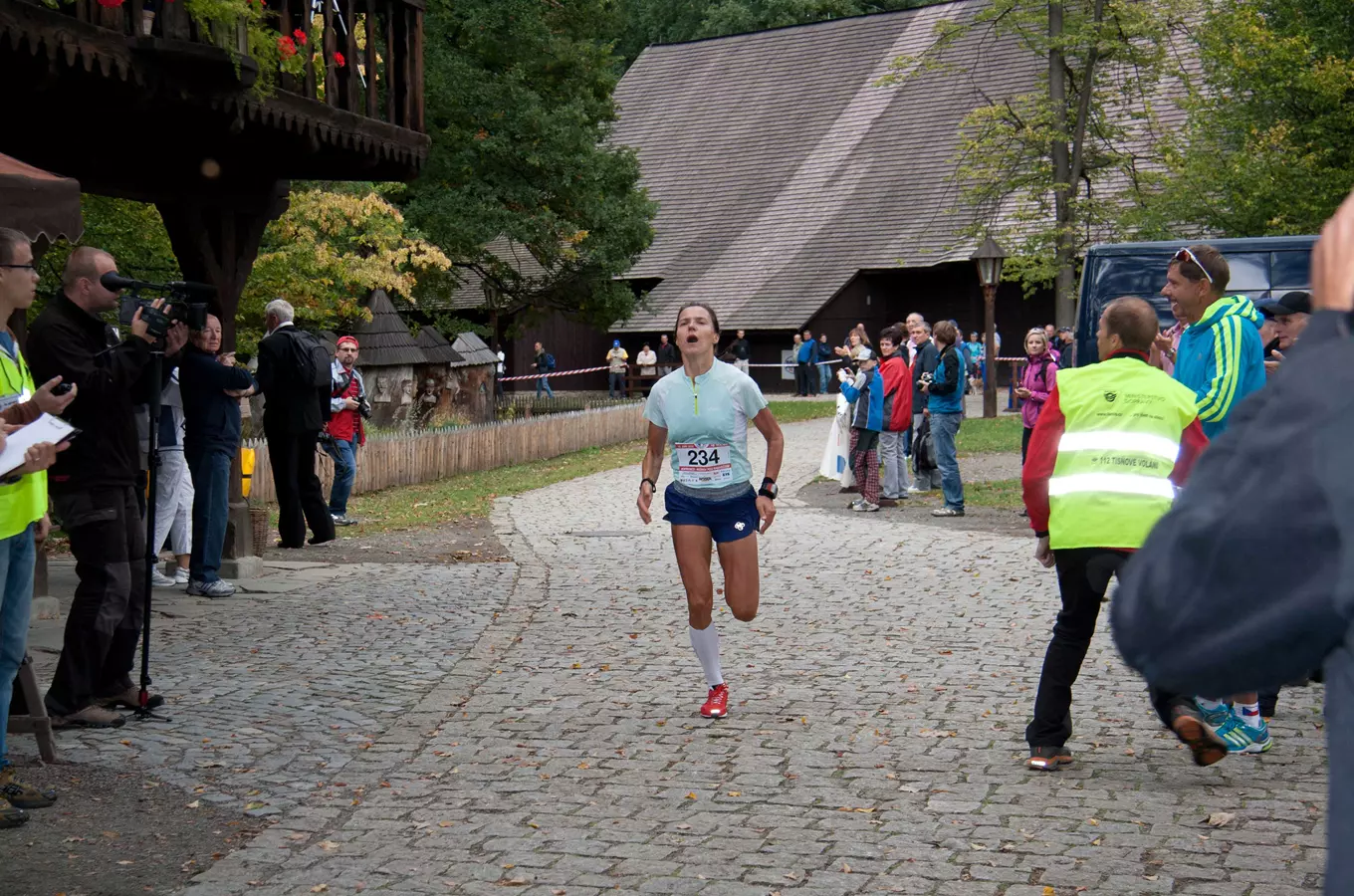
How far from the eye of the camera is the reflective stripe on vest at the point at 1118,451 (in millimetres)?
5977

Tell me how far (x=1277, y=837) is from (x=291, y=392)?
9937 millimetres

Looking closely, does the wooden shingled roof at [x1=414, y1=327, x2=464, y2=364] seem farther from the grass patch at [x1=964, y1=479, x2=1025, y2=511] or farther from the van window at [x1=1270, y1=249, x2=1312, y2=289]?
the van window at [x1=1270, y1=249, x2=1312, y2=289]

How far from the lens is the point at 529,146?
107 ft

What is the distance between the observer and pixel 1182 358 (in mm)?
7168

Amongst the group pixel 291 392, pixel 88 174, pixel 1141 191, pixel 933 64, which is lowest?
pixel 291 392

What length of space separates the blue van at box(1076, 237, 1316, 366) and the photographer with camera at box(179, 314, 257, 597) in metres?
8.72

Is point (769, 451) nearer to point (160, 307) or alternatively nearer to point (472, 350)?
point (160, 307)

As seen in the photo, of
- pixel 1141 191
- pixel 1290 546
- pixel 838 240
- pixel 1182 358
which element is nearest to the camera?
pixel 1290 546

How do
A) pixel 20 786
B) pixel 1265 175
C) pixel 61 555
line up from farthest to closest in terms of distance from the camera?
pixel 1265 175, pixel 61 555, pixel 20 786

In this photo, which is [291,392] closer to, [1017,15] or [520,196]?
[520,196]

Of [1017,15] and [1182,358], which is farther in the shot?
[1017,15]

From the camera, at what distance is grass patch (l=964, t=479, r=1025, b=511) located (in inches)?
658

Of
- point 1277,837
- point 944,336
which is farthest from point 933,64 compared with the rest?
point 1277,837

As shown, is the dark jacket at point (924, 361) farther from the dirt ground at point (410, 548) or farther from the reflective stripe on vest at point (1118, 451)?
the reflective stripe on vest at point (1118, 451)
